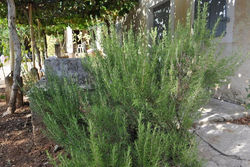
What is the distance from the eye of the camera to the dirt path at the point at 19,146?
210cm

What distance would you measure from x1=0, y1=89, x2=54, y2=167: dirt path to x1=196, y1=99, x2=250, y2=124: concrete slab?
1963mm

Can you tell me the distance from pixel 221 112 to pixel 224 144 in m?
0.99

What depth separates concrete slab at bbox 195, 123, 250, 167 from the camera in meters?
1.72

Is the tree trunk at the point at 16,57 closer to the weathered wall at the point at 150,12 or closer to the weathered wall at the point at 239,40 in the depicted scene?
the weathered wall at the point at 150,12

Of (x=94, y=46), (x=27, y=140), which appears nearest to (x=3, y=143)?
(x=27, y=140)

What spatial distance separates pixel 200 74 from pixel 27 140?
2.33 m

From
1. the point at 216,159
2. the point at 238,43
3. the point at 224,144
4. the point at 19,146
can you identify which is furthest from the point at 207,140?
the point at 19,146

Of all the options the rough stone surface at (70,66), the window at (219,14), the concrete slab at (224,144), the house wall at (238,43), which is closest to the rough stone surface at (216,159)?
the concrete slab at (224,144)

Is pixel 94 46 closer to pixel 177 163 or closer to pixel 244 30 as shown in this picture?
pixel 177 163

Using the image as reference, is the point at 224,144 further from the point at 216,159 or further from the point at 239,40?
the point at 239,40

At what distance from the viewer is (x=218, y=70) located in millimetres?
2701

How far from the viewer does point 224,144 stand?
2.03 m

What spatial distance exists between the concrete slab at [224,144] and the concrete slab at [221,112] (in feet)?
0.34

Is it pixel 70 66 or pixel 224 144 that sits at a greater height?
pixel 70 66
